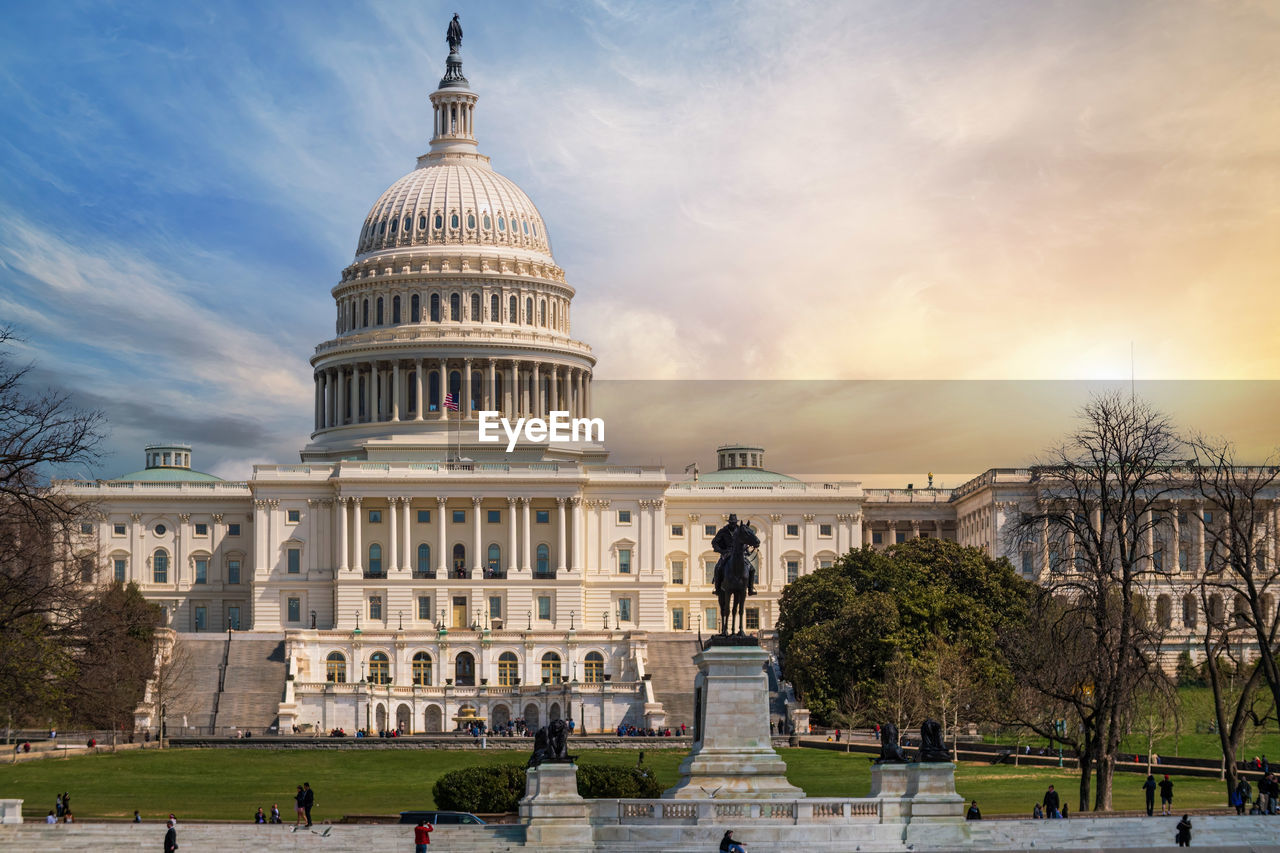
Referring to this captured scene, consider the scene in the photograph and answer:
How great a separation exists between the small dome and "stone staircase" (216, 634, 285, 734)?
154 ft

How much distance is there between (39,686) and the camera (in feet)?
293

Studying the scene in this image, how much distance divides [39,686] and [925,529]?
94.6 meters

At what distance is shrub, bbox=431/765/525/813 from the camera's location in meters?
63.4

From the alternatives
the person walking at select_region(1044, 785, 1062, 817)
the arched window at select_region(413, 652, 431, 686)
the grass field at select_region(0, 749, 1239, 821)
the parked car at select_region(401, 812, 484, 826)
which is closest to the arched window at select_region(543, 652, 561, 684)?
the arched window at select_region(413, 652, 431, 686)

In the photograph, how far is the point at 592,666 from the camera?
138000mm

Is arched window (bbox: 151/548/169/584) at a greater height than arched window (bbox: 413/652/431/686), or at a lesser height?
greater

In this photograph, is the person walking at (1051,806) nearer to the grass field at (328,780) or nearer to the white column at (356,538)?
the grass field at (328,780)

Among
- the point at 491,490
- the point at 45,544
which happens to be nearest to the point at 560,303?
the point at 491,490

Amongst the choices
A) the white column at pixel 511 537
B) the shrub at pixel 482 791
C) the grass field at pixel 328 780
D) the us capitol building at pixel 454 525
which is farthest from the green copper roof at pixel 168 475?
the shrub at pixel 482 791

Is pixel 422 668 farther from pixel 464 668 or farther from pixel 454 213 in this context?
pixel 454 213

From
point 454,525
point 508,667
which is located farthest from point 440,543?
point 508,667

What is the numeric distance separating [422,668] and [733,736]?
3251 inches

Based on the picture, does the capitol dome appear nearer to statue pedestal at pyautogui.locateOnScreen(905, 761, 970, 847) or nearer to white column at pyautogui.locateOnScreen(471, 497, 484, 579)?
white column at pyautogui.locateOnScreen(471, 497, 484, 579)

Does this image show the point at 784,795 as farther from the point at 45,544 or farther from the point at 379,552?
the point at 379,552
